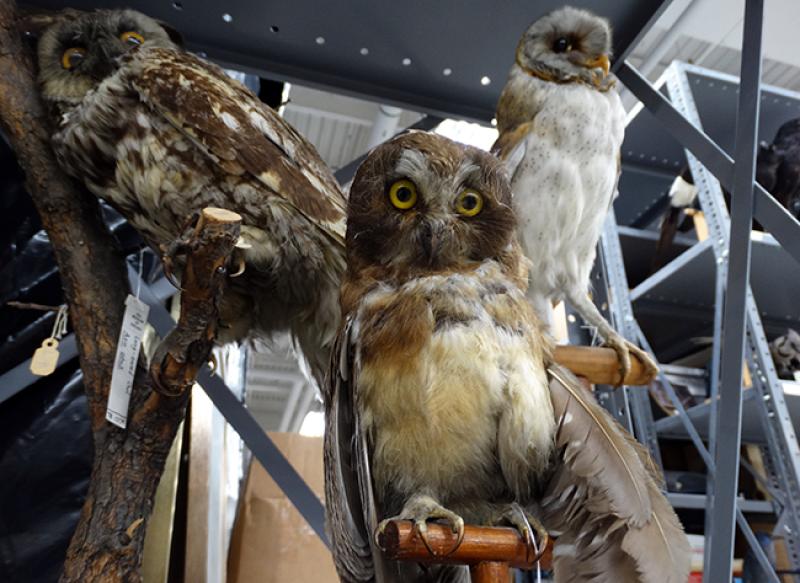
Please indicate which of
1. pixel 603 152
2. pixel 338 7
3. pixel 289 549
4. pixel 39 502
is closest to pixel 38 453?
pixel 39 502

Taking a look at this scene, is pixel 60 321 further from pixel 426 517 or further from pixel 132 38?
pixel 426 517

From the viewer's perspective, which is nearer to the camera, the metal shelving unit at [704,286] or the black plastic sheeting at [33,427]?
the black plastic sheeting at [33,427]

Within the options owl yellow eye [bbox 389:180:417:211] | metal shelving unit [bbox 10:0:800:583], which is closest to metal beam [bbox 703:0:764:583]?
metal shelving unit [bbox 10:0:800:583]

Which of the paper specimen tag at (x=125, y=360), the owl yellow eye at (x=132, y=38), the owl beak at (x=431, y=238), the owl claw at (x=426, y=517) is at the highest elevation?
the owl yellow eye at (x=132, y=38)

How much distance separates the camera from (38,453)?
1690 millimetres

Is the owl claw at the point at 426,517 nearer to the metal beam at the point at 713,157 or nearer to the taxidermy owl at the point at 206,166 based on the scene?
the taxidermy owl at the point at 206,166

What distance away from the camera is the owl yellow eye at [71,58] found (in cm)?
139

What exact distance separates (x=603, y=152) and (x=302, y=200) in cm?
76

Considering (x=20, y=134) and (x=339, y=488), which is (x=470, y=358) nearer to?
(x=339, y=488)

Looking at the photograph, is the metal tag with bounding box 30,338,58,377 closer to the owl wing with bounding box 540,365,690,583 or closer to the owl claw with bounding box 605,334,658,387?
the owl wing with bounding box 540,365,690,583

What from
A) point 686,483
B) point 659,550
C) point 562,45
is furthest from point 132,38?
point 686,483

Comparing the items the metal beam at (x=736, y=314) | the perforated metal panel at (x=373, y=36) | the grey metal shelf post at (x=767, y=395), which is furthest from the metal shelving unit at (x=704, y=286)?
the metal beam at (x=736, y=314)

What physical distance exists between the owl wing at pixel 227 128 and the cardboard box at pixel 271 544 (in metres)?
1.13

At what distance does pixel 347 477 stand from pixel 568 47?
44.8 inches
